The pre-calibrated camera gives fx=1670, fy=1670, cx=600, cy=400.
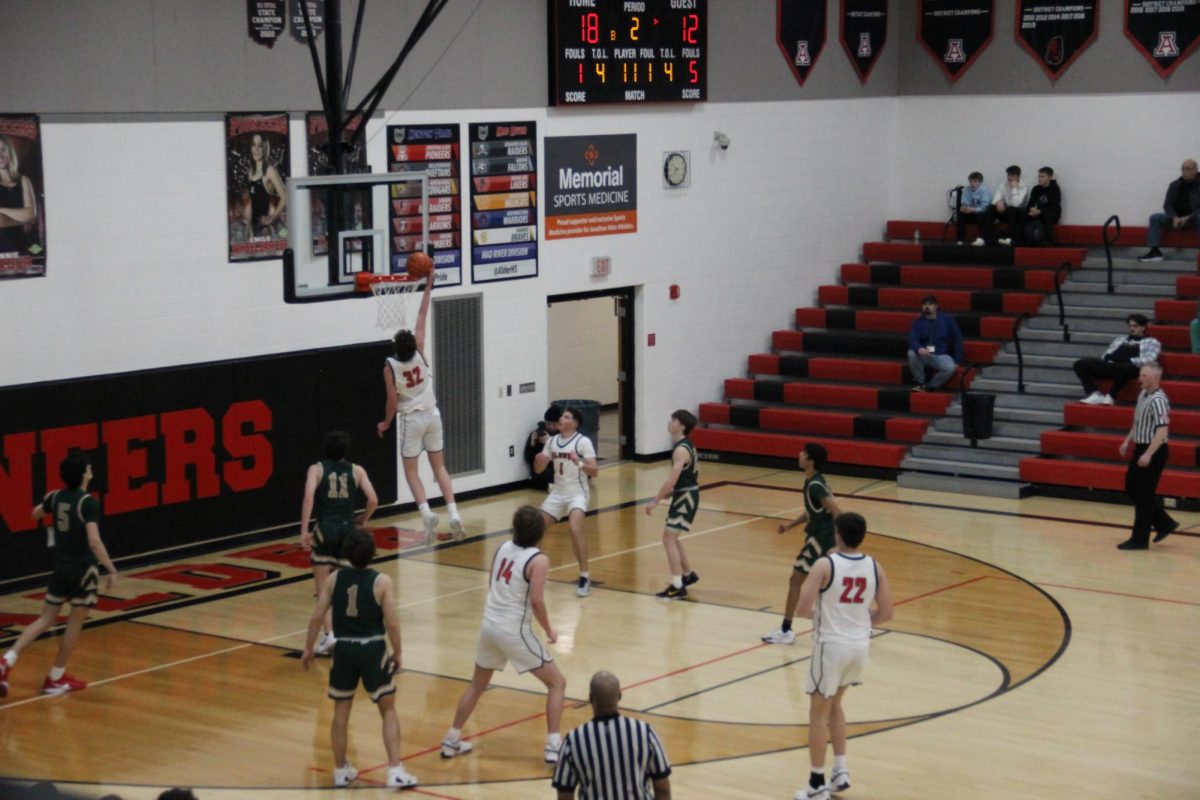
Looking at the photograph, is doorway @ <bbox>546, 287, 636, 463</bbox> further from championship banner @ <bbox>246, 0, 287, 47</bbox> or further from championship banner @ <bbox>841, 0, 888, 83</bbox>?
championship banner @ <bbox>246, 0, 287, 47</bbox>

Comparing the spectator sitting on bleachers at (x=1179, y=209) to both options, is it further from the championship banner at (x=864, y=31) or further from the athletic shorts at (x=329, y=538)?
the athletic shorts at (x=329, y=538)

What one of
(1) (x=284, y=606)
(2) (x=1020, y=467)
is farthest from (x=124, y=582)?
(2) (x=1020, y=467)

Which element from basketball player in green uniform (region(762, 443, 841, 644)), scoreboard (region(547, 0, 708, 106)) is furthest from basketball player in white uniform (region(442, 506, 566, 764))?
scoreboard (region(547, 0, 708, 106))

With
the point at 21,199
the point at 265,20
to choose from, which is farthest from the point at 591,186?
the point at 21,199

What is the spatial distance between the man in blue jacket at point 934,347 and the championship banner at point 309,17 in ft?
29.0

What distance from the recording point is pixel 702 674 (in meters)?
12.7

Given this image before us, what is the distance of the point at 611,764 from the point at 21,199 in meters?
9.88

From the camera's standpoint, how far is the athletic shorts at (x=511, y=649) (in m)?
10.3

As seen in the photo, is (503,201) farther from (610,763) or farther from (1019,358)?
(610,763)

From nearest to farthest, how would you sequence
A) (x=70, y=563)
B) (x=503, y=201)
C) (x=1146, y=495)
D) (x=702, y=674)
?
1. (x=70, y=563)
2. (x=702, y=674)
3. (x=1146, y=495)
4. (x=503, y=201)

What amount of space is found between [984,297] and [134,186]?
12247 millimetres

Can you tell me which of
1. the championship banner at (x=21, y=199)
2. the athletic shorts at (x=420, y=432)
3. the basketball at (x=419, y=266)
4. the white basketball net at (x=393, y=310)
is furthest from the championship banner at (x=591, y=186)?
the championship banner at (x=21, y=199)

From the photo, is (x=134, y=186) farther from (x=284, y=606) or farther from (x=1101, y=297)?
(x=1101, y=297)

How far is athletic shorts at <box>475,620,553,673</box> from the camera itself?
10328mm
